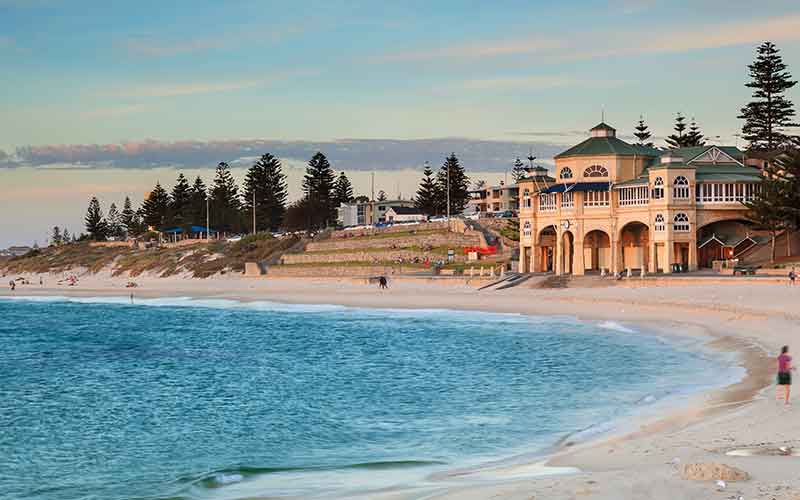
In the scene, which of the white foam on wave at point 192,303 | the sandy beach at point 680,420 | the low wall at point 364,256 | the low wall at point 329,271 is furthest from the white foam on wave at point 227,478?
the low wall at point 364,256

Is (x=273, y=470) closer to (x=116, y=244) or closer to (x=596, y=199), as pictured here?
(x=596, y=199)

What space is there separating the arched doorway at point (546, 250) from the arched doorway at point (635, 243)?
5.02 meters

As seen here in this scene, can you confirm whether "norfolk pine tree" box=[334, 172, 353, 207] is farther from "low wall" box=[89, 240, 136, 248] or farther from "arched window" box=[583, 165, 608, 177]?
"arched window" box=[583, 165, 608, 177]

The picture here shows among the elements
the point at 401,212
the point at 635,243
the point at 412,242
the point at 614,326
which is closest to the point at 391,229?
the point at 412,242

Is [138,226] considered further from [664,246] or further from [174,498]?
[174,498]

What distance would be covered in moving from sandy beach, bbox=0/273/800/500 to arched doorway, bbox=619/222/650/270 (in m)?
8.39

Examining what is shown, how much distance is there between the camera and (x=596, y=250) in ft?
Answer: 224

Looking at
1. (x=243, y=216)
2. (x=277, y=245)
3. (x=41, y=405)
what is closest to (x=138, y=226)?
(x=243, y=216)

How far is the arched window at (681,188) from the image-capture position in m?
60.6

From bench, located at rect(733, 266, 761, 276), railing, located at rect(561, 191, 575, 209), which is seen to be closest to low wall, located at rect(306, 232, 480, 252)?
railing, located at rect(561, 191, 575, 209)

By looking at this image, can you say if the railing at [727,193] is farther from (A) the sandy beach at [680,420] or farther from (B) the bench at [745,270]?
(A) the sandy beach at [680,420]

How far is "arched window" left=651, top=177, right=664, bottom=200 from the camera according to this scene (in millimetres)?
60938

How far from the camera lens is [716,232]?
61625 millimetres

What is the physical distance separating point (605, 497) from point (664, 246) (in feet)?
162
